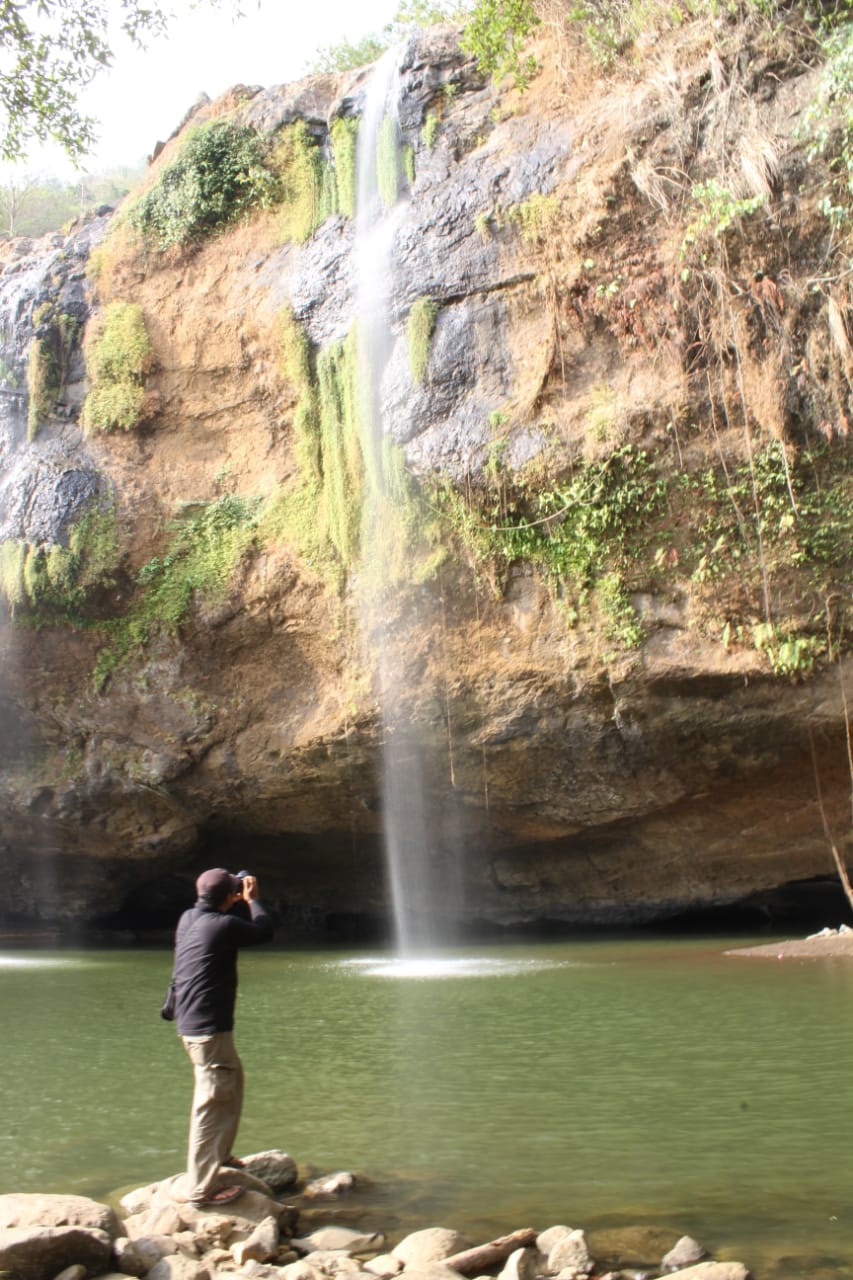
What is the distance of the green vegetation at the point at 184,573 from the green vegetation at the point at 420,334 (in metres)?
3.02

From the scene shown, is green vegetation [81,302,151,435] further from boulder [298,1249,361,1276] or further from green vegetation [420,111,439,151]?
boulder [298,1249,361,1276]

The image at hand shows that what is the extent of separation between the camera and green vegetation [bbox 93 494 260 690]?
52.2ft

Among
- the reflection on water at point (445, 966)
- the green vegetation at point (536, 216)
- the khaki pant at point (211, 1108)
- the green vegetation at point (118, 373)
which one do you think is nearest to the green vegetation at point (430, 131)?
the green vegetation at point (536, 216)

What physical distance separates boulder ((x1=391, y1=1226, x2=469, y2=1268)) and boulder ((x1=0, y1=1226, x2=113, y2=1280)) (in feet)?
3.51

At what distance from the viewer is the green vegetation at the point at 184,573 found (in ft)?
52.2

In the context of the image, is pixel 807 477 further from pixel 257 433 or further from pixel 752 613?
pixel 257 433

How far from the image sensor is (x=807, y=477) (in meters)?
13.3

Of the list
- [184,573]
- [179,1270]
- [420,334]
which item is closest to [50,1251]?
[179,1270]

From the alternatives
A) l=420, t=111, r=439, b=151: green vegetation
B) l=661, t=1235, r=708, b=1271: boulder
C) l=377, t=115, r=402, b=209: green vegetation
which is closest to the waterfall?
l=377, t=115, r=402, b=209: green vegetation

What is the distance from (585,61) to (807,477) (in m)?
6.61

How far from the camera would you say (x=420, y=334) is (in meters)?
15.1

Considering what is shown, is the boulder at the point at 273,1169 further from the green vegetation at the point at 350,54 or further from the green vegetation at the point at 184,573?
the green vegetation at the point at 350,54

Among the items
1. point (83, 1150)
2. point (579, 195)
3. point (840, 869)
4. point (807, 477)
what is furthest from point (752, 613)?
point (83, 1150)

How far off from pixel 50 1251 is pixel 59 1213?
0.23 m
